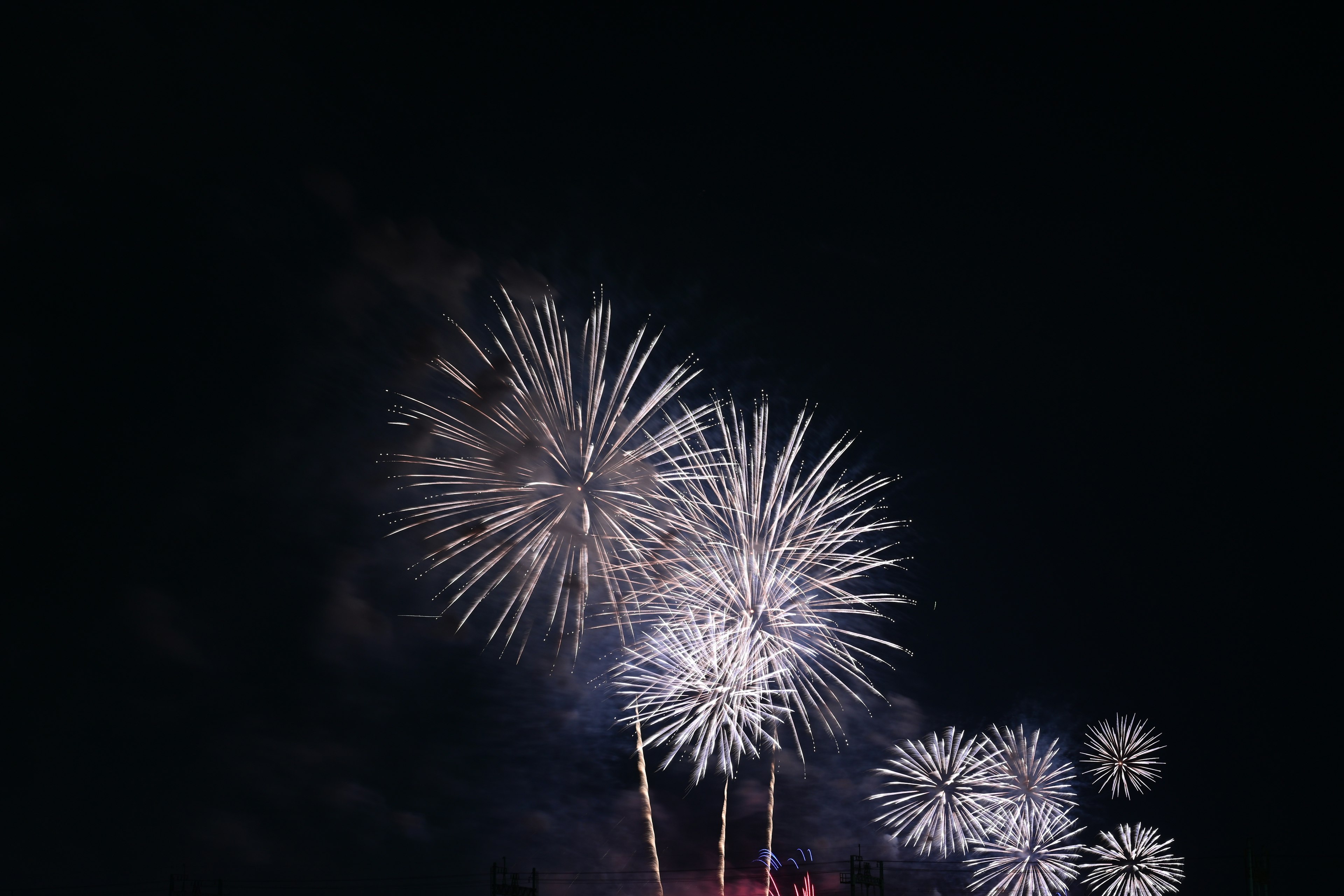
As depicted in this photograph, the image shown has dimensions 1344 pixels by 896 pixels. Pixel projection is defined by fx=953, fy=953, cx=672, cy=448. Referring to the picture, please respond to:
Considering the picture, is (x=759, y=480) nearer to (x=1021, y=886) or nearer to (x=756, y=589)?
(x=756, y=589)

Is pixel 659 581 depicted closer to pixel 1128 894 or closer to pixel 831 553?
pixel 831 553

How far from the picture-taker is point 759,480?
28.6 metres

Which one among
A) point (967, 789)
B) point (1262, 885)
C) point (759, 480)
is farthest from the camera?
point (1262, 885)

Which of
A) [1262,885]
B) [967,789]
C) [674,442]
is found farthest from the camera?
[1262,885]

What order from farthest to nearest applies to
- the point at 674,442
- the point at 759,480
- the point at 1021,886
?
1. the point at 1021,886
2. the point at 759,480
3. the point at 674,442

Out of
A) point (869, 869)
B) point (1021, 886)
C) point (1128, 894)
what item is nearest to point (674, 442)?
point (869, 869)

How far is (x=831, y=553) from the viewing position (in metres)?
29.9

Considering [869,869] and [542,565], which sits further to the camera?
[869,869]

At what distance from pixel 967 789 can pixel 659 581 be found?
20.9m

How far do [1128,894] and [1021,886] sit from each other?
1001cm

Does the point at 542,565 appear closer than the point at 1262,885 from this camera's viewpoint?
Yes

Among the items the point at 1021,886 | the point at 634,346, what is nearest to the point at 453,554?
the point at 634,346

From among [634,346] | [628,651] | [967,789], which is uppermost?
[634,346]

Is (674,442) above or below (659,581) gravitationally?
above
